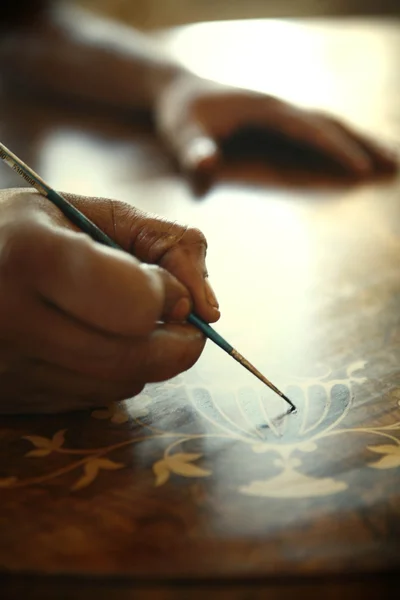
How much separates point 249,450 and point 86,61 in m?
1.13

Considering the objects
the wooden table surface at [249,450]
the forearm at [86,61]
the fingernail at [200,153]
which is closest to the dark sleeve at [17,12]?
the forearm at [86,61]

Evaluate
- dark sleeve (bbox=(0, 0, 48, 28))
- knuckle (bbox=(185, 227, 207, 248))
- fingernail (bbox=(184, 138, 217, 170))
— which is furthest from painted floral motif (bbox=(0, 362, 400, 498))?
dark sleeve (bbox=(0, 0, 48, 28))

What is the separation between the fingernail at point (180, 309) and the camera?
0.57 meters

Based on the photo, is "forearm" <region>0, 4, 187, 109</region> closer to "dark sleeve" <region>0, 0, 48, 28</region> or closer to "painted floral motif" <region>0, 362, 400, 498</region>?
"dark sleeve" <region>0, 0, 48, 28</region>

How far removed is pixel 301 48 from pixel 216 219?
105cm

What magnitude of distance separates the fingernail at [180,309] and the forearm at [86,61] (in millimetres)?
924

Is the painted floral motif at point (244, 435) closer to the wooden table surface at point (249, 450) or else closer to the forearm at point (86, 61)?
the wooden table surface at point (249, 450)

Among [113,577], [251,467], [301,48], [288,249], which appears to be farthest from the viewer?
[301,48]

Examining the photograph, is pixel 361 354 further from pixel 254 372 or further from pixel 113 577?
pixel 113 577

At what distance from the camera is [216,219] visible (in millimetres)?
1011

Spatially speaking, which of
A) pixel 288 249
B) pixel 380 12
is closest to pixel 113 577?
pixel 288 249

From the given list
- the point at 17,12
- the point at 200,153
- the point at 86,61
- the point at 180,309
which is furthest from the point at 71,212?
the point at 17,12

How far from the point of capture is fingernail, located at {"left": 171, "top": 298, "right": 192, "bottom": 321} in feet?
1.88

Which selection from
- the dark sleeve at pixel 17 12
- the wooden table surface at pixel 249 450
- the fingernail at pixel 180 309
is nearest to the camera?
the wooden table surface at pixel 249 450
